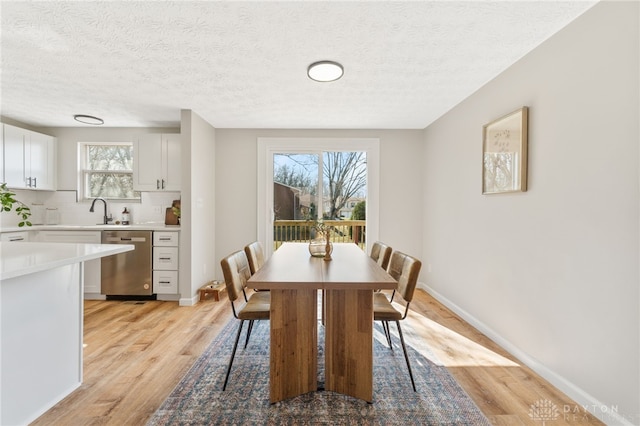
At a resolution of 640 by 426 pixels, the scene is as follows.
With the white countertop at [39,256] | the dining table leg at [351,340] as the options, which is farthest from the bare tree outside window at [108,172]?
the dining table leg at [351,340]

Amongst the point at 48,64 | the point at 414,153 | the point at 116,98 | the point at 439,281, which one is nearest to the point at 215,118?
the point at 116,98

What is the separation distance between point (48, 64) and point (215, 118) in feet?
5.46

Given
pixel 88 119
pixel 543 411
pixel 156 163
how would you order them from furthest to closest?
pixel 156 163 < pixel 88 119 < pixel 543 411

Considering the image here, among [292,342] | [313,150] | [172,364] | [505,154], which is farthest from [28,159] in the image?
[505,154]

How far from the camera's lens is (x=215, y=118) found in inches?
152

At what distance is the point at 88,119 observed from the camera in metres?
3.85

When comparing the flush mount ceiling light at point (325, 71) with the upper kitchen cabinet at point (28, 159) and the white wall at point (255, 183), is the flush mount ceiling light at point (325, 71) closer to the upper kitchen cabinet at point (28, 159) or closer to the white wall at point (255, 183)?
the white wall at point (255, 183)

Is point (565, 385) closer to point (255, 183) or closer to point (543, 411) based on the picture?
point (543, 411)

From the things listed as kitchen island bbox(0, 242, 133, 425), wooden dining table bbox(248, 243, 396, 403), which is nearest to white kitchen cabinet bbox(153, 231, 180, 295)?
kitchen island bbox(0, 242, 133, 425)

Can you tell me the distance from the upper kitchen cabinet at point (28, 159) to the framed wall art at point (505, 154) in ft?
17.4

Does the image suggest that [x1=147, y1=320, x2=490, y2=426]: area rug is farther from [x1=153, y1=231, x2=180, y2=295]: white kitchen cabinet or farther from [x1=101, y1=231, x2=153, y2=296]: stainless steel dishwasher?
[x1=101, y1=231, x2=153, y2=296]: stainless steel dishwasher

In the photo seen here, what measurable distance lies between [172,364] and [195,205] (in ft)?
6.30

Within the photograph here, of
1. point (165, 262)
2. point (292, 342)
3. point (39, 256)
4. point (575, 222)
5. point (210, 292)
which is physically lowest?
point (210, 292)

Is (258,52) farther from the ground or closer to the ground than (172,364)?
farther from the ground
